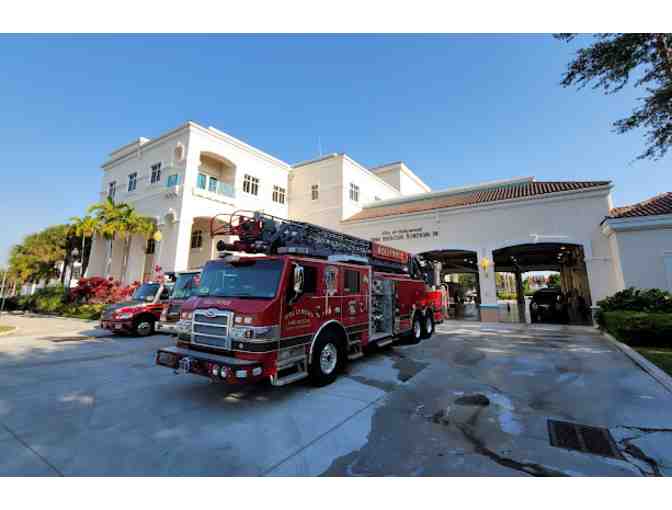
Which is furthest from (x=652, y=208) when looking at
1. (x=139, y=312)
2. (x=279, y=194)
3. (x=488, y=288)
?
(x=279, y=194)

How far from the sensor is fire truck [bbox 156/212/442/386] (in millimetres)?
4785

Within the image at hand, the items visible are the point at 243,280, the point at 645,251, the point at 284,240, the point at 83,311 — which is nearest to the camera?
the point at 243,280

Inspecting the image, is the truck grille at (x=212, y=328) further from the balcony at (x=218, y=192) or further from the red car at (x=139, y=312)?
the balcony at (x=218, y=192)

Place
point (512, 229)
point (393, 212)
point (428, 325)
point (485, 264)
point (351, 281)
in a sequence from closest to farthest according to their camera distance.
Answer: point (351, 281), point (428, 325), point (512, 229), point (485, 264), point (393, 212)

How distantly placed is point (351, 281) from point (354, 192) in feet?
68.7

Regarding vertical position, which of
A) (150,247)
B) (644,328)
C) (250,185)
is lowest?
(644,328)

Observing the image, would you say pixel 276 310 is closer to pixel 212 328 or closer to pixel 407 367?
pixel 212 328

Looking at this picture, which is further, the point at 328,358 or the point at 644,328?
the point at 644,328

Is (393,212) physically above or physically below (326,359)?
above

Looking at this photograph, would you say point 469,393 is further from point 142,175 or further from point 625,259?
point 142,175

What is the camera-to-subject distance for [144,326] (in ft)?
38.9

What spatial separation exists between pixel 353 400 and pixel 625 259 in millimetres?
14528

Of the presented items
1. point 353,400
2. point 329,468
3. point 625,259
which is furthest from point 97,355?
point 625,259

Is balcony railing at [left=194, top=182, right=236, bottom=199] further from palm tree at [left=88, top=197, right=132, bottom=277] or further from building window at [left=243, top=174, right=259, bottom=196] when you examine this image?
palm tree at [left=88, top=197, right=132, bottom=277]
